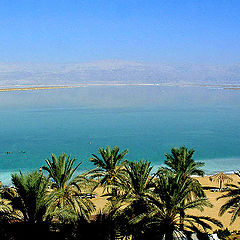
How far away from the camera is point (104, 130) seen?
54.9 meters

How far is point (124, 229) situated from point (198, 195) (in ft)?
17.4

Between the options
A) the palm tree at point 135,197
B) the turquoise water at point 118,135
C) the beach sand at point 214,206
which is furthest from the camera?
the turquoise water at point 118,135

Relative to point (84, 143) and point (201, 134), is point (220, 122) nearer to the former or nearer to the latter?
point (201, 134)

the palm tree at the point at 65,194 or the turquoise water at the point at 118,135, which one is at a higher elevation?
the turquoise water at the point at 118,135

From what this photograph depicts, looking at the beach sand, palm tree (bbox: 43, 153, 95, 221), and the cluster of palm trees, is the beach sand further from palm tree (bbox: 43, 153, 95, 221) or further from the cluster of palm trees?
palm tree (bbox: 43, 153, 95, 221)

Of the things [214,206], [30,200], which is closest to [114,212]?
[30,200]

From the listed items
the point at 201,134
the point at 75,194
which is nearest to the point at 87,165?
the point at 75,194

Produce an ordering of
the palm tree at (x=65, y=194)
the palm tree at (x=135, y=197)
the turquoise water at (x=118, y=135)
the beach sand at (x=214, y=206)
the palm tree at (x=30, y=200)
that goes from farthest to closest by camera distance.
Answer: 1. the turquoise water at (x=118, y=135)
2. the beach sand at (x=214, y=206)
3. the palm tree at (x=65, y=194)
4. the palm tree at (x=135, y=197)
5. the palm tree at (x=30, y=200)

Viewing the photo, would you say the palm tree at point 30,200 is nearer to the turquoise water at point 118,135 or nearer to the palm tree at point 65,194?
the palm tree at point 65,194

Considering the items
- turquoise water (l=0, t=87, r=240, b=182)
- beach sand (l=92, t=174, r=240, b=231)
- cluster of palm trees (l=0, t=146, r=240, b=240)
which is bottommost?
cluster of palm trees (l=0, t=146, r=240, b=240)

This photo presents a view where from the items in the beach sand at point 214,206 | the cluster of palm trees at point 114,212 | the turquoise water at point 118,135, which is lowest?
the cluster of palm trees at point 114,212

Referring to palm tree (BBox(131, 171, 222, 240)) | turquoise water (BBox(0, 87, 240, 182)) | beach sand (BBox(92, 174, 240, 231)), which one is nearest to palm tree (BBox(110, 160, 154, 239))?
palm tree (BBox(131, 171, 222, 240))

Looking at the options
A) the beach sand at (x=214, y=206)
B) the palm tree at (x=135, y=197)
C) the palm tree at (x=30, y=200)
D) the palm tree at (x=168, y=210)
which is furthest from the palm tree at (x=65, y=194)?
the beach sand at (x=214, y=206)

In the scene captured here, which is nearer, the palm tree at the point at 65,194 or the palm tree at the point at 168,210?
the palm tree at the point at 168,210
